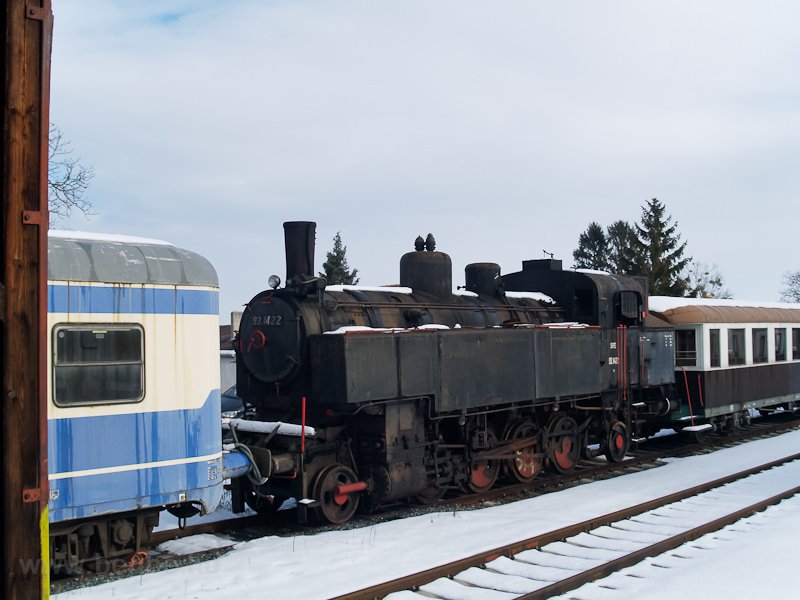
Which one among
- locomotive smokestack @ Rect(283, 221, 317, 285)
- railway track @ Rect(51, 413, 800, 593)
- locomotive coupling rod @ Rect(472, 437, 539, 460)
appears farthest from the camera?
locomotive coupling rod @ Rect(472, 437, 539, 460)

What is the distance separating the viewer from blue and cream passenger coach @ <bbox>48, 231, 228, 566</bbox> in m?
6.23

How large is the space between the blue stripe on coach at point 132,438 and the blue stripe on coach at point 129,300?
891mm

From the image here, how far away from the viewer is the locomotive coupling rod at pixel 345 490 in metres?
8.84

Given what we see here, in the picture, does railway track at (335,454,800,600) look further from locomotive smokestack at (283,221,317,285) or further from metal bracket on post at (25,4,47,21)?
metal bracket on post at (25,4,47,21)

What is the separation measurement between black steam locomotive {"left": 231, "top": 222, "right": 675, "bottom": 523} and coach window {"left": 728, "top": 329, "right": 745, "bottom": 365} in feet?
16.2

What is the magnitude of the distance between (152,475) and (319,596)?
76.2 inches

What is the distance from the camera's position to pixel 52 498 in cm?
607

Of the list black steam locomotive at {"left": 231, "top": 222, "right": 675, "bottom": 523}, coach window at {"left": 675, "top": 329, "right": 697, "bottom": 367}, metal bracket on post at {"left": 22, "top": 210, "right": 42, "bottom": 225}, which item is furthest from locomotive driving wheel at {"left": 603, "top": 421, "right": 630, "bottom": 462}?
metal bracket on post at {"left": 22, "top": 210, "right": 42, "bottom": 225}

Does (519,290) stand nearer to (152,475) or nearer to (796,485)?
(796,485)

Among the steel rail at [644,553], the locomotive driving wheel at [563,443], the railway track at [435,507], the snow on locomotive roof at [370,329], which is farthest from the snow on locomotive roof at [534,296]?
the steel rail at [644,553]

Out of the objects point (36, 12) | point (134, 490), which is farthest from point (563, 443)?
point (36, 12)

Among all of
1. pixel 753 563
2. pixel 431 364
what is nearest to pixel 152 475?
pixel 431 364

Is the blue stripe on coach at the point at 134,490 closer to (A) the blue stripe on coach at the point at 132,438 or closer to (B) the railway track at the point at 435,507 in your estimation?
(A) the blue stripe on coach at the point at 132,438

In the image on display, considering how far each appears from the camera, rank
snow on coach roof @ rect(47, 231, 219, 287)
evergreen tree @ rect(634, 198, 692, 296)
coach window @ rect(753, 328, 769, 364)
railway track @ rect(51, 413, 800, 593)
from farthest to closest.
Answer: evergreen tree @ rect(634, 198, 692, 296) → coach window @ rect(753, 328, 769, 364) → railway track @ rect(51, 413, 800, 593) → snow on coach roof @ rect(47, 231, 219, 287)
